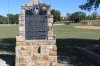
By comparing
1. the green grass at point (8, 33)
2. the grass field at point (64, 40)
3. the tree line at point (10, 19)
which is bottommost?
the tree line at point (10, 19)

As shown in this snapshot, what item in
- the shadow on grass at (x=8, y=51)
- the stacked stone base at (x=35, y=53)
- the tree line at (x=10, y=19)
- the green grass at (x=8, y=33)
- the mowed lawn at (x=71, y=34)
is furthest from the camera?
the tree line at (x=10, y=19)

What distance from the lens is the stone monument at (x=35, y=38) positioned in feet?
42.2

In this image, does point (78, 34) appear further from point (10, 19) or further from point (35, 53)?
point (10, 19)

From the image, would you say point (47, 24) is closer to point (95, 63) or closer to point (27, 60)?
point (27, 60)

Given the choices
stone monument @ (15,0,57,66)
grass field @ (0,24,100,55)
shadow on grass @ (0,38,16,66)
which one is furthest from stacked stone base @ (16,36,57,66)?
grass field @ (0,24,100,55)

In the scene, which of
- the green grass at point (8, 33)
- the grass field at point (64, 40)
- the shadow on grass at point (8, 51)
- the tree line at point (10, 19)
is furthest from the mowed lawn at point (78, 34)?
the tree line at point (10, 19)

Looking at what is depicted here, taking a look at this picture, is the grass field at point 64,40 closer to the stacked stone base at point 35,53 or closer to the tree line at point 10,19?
the stacked stone base at point 35,53

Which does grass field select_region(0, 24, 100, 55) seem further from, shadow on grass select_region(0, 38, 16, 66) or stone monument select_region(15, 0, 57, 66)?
stone monument select_region(15, 0, 57, 66)

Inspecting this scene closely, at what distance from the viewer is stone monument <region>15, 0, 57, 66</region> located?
42.2 ft

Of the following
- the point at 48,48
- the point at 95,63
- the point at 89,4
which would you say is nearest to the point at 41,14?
the point at 48,48

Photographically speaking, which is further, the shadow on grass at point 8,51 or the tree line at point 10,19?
the tree line at point 10,19

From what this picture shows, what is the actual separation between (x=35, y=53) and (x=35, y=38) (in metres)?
0.58

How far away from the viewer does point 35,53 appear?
42.4ft

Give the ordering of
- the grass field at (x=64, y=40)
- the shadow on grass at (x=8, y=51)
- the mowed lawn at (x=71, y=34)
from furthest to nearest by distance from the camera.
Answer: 1. the mowed lawn at (x=71, y=34)
2. the grass field at (x=64, y=40)
3. the shadow on grass at (x=8, y=51)
